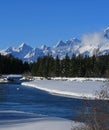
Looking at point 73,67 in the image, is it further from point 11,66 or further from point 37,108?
point 37,108

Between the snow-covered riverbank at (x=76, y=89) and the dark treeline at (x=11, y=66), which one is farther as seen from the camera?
the dark treeline at (x=11, y=66)

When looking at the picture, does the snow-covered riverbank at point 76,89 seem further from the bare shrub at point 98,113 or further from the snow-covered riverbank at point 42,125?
the bare shrub at point 98,113

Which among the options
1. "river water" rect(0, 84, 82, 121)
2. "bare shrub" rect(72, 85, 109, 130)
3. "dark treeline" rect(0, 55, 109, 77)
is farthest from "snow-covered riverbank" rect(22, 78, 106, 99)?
"dark treeline" rect(0, 55, 109, 77)

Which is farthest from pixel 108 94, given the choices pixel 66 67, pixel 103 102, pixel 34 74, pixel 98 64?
pixel 34 74

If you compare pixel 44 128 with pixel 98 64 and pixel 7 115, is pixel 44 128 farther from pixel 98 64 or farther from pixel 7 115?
pixel 98 64

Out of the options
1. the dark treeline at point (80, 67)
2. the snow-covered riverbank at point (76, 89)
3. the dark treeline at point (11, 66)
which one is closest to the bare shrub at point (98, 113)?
the snow-covered riverbank at point (76, 89)

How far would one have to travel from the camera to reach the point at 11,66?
165 meters

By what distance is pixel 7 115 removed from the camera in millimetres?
22234

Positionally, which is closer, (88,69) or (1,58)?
(88,69)

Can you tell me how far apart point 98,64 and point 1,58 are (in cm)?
5150

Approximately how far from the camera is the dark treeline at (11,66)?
15852 cm

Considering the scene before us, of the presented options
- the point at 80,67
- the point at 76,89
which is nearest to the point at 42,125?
the point at 76,89

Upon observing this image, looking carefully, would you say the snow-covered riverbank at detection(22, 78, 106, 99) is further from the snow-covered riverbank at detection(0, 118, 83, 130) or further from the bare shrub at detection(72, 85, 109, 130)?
the bare shrub at detection(72, 85, 109, 130)

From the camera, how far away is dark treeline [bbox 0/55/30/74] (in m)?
159
